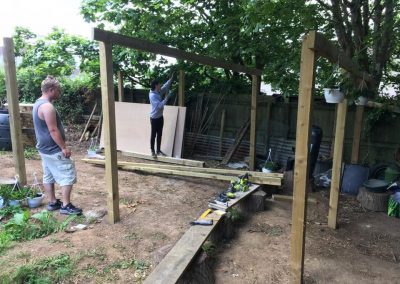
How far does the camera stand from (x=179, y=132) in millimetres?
7934

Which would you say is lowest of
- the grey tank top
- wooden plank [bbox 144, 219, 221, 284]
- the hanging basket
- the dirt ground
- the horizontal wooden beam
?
the dirt ground

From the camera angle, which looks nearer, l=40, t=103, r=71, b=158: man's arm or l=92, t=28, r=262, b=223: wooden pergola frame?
l=92, t=28, r=262, b=223: wooden pergola frame

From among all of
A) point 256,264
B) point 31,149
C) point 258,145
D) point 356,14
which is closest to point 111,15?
point 31,149

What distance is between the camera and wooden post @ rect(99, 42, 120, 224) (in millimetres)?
3719

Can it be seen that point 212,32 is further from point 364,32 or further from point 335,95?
point 335,95

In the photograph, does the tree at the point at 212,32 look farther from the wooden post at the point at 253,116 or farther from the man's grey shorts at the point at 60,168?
the man's grey shorts at the point at 60,168

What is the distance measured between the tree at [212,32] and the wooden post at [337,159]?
192cm

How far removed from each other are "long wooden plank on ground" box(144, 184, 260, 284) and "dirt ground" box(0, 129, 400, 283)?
0.48 ft

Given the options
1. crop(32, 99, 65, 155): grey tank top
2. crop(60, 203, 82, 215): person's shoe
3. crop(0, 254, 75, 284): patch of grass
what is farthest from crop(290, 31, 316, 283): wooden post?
crop(32, 99, 65, 155): grey tank top

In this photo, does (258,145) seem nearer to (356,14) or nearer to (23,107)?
(356,14)

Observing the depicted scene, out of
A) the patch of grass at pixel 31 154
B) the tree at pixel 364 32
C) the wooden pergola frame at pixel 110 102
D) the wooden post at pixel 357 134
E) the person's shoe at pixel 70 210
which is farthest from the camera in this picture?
the patch of grass at pixel 31 154

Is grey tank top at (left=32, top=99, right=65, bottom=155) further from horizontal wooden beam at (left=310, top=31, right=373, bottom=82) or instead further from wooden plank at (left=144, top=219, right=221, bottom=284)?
horizontal wooden beam at (left=310, top=31, right=373, bottom=82)

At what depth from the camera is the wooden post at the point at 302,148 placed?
8.59ft

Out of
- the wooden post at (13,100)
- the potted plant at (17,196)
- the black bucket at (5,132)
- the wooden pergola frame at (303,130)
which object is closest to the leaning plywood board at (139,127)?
the black bucket at (5,132)
